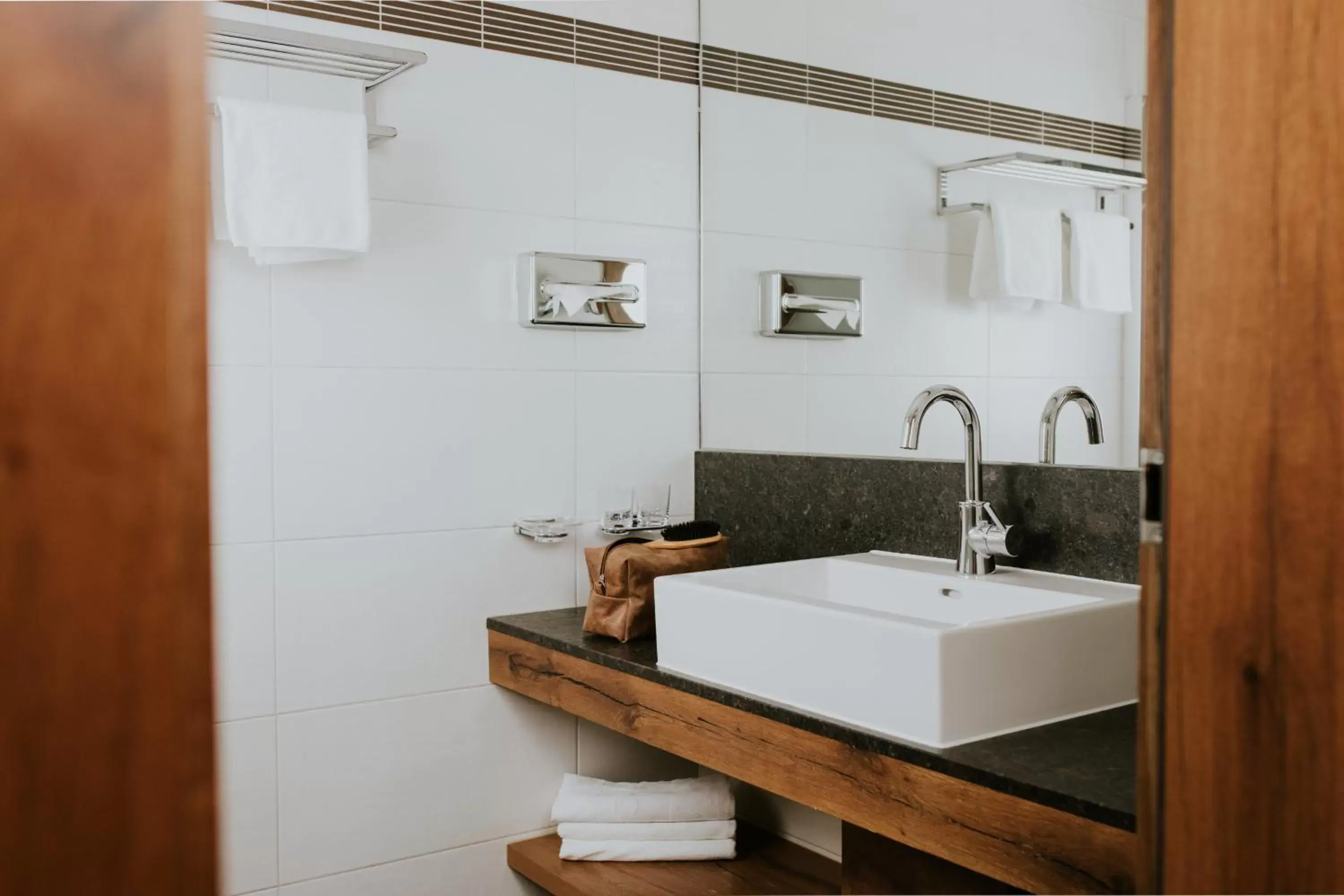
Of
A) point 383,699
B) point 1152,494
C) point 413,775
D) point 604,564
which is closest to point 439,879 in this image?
point 413,775

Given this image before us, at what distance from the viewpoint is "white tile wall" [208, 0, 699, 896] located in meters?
1.89

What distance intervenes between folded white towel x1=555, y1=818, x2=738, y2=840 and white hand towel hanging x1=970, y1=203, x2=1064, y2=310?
3.48ft

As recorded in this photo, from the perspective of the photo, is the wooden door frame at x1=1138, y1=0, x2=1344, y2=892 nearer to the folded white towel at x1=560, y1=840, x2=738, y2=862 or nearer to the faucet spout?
the faucet spout

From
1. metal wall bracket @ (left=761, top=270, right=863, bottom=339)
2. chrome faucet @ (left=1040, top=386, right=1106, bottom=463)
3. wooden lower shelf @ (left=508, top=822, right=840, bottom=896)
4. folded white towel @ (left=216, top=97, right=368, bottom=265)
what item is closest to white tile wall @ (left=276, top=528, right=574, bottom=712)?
wooden lower shelf @ (left=508, top=822, right=840, bottom=896)

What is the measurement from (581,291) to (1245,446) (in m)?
1.63

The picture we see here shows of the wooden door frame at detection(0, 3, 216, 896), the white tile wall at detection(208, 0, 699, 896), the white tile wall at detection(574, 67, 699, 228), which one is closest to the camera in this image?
the wooden door frame at detection(0, 3, 216, 896)

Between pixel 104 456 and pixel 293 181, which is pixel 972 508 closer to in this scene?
pixel 293 181

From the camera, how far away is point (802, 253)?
2.22 meters

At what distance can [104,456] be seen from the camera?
399 millimetres

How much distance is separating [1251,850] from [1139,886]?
0.09 m

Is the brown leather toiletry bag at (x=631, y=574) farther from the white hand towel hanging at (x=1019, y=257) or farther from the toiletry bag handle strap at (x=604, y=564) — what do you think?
the white hand towel hanging at (x=1019, y=257)

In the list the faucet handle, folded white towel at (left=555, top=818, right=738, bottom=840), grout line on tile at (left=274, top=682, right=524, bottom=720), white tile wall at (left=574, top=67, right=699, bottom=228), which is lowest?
folded white towel at (left=555, top=818, right=738, bottom=840)

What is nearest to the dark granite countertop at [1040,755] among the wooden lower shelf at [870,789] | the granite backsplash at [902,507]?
the wooden lower shelf at [870,789]

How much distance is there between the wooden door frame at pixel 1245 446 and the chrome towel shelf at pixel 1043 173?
3.17 ft
